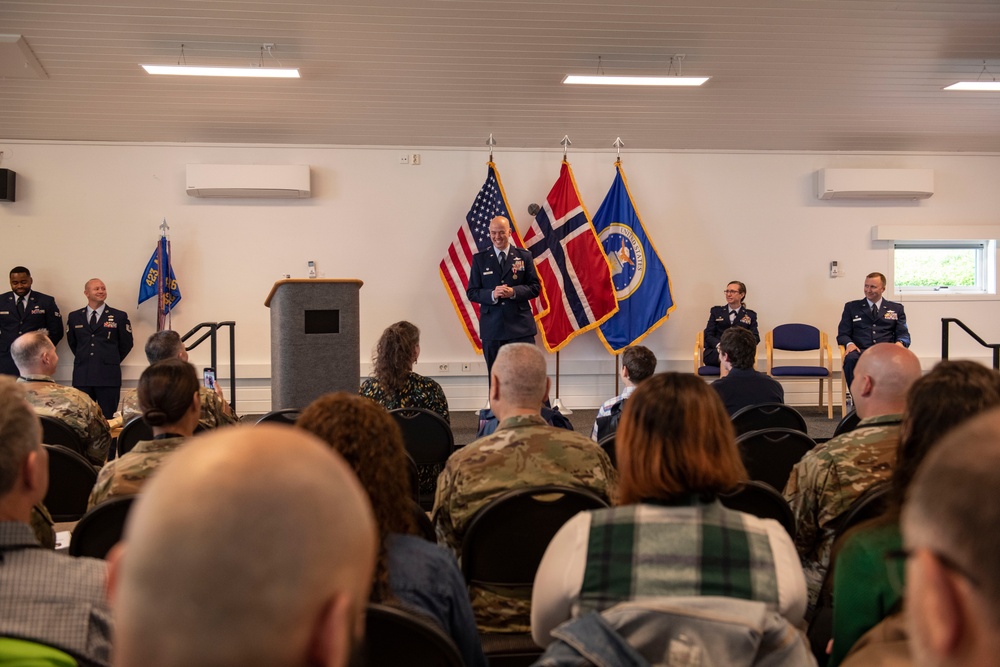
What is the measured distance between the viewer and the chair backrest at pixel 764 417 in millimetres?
3510

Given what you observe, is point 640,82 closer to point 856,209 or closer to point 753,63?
point 753,63

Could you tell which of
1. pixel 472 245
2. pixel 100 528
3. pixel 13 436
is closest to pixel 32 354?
pixel 100 528

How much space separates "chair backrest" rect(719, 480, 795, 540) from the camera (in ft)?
6.81

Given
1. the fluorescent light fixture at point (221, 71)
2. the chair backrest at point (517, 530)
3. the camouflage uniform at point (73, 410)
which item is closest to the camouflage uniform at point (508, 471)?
the chair backrest at point (517, 530)

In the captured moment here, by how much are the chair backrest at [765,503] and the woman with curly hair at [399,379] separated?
190cm

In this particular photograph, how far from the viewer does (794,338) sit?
830 centimetres

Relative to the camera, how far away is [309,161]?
8.26 meters

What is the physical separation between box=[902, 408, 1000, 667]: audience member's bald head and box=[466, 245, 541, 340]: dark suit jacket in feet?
19.2

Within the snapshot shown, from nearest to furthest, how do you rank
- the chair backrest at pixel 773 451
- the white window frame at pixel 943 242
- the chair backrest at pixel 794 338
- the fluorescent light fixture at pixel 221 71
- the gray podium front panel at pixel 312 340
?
the chair backrest at pixel 773 451, the gray podium front panel at pixel 312 340, the fluorescent light fixture at pixel 221 71, the chair backrest at pixel 794 338, the white window frame at pixel 943 242

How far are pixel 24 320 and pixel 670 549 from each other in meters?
7.94

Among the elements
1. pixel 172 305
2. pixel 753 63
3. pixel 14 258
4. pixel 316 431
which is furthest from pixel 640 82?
pixel 14 258

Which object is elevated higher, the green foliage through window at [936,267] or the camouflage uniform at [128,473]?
the green foliage through window at [936,267]

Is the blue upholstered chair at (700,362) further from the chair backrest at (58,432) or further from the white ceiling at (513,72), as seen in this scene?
the chair backrest at (58,432)

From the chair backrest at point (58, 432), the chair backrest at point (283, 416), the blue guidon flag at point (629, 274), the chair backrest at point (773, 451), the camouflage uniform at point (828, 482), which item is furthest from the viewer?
the blue guidon flag at point (629, 274)
